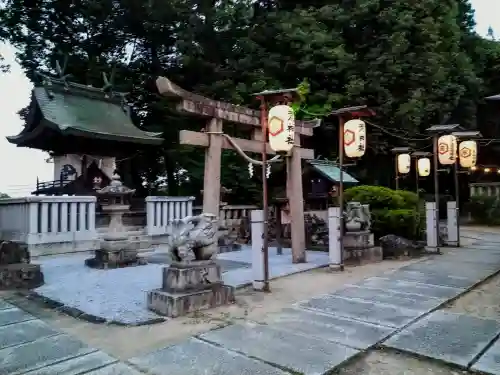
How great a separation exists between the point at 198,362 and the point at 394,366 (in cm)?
175

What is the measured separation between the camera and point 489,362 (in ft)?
11.2

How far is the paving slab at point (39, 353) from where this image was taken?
3.42 meters

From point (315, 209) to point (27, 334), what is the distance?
435 inches


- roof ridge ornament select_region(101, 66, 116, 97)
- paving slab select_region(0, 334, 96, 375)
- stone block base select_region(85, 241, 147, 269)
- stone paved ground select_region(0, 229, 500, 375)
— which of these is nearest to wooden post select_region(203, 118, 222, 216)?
stone paved ground select_region(0, 229, 500, 375)

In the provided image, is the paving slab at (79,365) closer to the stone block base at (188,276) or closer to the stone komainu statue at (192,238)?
the stone block base at (188,276)

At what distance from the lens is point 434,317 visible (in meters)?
4.79

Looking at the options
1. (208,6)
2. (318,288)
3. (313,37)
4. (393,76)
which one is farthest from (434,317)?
(208,6)

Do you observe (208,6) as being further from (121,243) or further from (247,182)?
(121,243)

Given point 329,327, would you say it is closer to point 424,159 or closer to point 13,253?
point 13,253

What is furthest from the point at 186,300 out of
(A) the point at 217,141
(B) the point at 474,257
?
(B) the point at 474,257

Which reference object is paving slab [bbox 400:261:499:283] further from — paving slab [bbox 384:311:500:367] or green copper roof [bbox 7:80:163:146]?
green copper roof [bbox 7:80:163:146]

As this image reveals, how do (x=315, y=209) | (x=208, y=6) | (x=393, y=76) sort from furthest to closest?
(x=208, y=6)
(x=393, y=76)
(x=315, y=209)

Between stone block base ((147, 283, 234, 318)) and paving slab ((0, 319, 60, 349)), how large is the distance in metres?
1.20

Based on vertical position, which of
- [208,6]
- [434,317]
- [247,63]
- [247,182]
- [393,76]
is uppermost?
[208,6]
